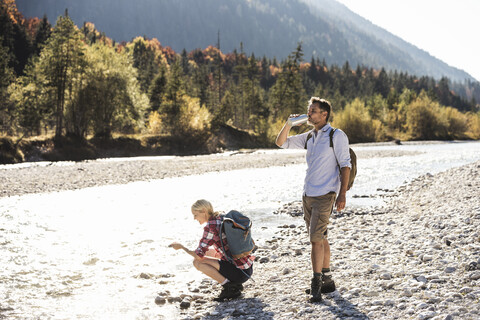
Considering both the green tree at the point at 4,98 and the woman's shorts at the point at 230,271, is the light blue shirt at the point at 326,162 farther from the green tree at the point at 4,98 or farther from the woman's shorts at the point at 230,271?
the green tree at the point at 4,98

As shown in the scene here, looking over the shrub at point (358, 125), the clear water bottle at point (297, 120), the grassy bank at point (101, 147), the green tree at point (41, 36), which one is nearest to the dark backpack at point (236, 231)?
the clear water bottle at point (297, 120)

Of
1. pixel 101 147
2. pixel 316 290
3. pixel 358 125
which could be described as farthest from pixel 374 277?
pixel 358 125

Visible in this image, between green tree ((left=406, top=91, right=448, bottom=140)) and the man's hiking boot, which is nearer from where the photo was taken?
the man's hiking boot

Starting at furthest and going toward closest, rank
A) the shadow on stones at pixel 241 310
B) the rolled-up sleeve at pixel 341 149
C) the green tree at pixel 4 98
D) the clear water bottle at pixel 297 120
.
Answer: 1. the green tree at pixel 4 98
2. the clear water bottle at pixel 297 120
3. the shadow on stones at pixel 241 310
4. the rolled-up sleeve at pixel 341 149

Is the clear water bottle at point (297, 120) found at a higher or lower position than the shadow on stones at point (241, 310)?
higher

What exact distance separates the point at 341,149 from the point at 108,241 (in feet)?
24.0

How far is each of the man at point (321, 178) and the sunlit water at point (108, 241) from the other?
2302 mm

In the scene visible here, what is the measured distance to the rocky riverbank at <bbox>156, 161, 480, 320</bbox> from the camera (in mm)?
4797

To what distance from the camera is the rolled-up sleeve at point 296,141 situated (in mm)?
5609

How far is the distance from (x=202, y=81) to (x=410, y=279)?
85.5 metres

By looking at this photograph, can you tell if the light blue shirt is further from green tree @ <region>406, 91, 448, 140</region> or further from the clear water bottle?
green tree @ <region>406, 91, 448, 140</region>

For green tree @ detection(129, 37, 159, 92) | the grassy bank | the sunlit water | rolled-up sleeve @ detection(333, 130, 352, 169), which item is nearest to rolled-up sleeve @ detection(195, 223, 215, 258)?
the sunlit water

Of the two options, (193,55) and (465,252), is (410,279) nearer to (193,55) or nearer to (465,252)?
(465,252)

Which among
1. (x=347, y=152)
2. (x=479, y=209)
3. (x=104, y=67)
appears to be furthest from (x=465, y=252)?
(x=104, y=67)
